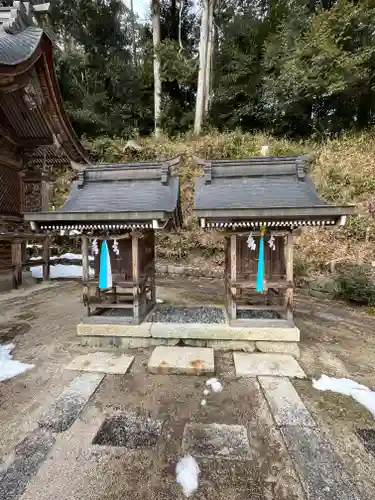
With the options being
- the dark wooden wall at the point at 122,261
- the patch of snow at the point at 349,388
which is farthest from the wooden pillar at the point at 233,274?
the dark wooden wall at the point at 122,261

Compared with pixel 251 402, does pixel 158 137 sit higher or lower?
higher

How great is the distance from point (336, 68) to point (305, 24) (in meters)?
3.48

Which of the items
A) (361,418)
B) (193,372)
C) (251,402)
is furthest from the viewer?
(193,372)

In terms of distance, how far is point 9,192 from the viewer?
9.30 metres

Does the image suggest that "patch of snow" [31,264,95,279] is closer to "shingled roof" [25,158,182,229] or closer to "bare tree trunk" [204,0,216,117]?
"shingled roof" [25,158,182,229]

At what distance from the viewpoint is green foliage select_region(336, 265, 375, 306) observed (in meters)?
8.66

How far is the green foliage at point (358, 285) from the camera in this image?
866cm

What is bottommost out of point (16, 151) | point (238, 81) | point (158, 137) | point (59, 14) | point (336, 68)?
point (16, 151)

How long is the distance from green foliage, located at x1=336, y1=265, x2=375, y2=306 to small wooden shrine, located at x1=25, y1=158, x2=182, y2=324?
6.33 m

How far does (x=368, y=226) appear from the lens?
11203 mm

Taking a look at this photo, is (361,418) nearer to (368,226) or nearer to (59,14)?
(368,226)

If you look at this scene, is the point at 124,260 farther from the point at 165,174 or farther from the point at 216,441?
the point at 216,441

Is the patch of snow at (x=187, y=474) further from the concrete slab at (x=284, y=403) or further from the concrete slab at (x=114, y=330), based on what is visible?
the concrete slab at (x=114, y=330)

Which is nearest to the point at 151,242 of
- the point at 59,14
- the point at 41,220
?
the point at 41,220
